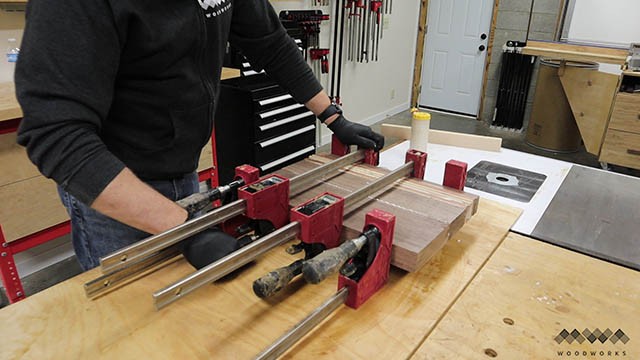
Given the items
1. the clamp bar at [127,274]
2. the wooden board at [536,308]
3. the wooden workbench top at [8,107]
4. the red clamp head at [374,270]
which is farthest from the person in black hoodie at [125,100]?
the wooden workbench top at [8,107]

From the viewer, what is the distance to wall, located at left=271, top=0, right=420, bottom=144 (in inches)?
178

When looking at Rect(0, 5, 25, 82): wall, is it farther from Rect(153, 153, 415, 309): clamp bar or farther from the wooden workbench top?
Rect(153, 153, 415, 309): clamp bar

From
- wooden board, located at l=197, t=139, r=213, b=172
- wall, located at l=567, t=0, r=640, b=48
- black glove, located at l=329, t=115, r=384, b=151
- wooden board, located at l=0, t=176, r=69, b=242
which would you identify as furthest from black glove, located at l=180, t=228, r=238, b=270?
wall, located at l=567, t=0, r=640, b=48

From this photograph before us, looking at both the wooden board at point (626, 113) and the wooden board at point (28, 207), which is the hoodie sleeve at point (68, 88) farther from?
the wooden board at point (626, 113)

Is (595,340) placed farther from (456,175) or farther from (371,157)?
(371,157)

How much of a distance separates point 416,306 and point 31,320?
0.71 metres

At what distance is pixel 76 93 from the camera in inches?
28.9

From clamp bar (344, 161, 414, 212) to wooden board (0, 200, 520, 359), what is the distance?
198mm

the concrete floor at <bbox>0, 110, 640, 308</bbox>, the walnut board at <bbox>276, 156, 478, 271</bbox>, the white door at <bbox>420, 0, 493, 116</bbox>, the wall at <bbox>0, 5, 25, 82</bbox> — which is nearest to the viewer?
the walnut board at <bbox>276, 156, 478, 271</bbox>

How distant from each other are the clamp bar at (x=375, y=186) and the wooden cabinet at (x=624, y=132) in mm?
3066

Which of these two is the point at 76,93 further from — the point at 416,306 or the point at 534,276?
the point at 534,276

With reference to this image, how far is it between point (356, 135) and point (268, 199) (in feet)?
1.55

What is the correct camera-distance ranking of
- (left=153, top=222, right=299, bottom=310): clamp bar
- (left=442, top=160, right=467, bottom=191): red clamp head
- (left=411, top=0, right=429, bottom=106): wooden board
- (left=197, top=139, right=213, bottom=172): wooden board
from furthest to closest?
1. (left=411, top=0, right=429, bottom=106): wooden board
2. (left=197, top=139, right=213, bottom=172): wooden board
3. (left=442, top=160, right=467, bottom=191): red clamp head
4. (left=153, top=222, right=299, bottom=310): clamp bar

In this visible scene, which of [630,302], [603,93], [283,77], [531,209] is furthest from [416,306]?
[603,93]
